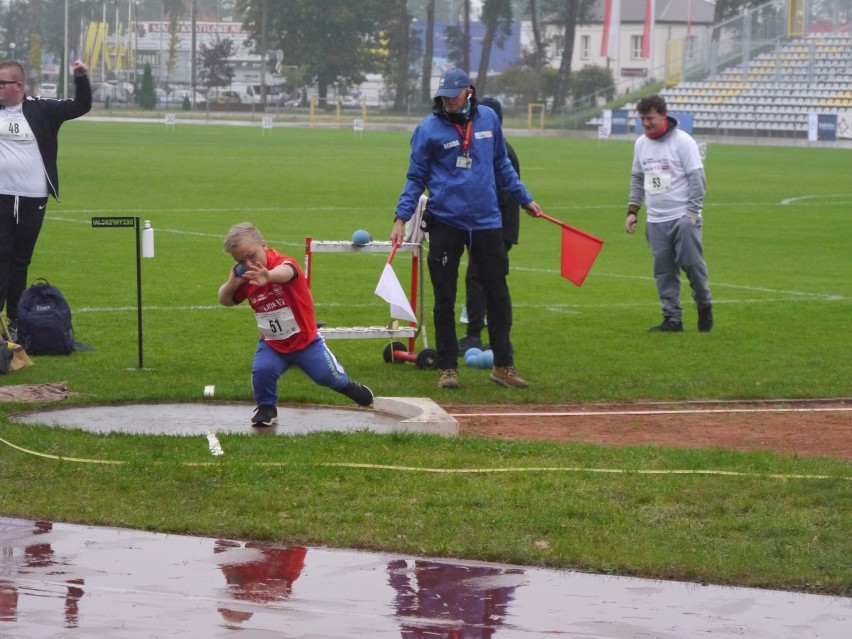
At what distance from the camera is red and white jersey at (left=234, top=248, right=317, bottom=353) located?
30.5 feet

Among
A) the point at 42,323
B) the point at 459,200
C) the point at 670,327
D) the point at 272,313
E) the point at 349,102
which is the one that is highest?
the point at 459,200

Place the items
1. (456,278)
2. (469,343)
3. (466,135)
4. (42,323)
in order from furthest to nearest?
(469,343)
(42,323)
(456,278)
(466,135)

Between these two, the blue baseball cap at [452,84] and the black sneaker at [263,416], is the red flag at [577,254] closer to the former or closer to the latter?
the blue baseball cap at [452,84]

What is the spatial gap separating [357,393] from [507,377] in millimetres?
1853

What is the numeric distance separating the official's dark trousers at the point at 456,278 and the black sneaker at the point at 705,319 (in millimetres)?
3877

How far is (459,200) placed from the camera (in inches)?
436

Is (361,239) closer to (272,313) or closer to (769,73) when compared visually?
(272,313)

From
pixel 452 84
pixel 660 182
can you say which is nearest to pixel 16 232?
pixel 452 84

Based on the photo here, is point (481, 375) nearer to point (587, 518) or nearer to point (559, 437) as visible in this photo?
point (559, 437)

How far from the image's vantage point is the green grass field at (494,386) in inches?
271

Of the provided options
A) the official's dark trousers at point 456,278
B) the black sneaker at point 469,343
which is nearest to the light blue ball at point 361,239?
the official's dark trousers at point 456,278

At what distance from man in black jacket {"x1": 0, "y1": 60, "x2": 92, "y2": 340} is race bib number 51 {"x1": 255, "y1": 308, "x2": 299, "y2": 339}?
3.68m

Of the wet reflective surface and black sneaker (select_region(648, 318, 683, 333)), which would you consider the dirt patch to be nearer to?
the wet reflective surface

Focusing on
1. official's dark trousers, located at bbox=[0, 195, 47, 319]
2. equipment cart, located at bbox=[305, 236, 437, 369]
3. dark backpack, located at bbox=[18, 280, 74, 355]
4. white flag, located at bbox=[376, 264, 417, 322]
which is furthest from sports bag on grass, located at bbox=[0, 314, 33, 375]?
white flag, located at bbox=[376, 264, 417, 322]
